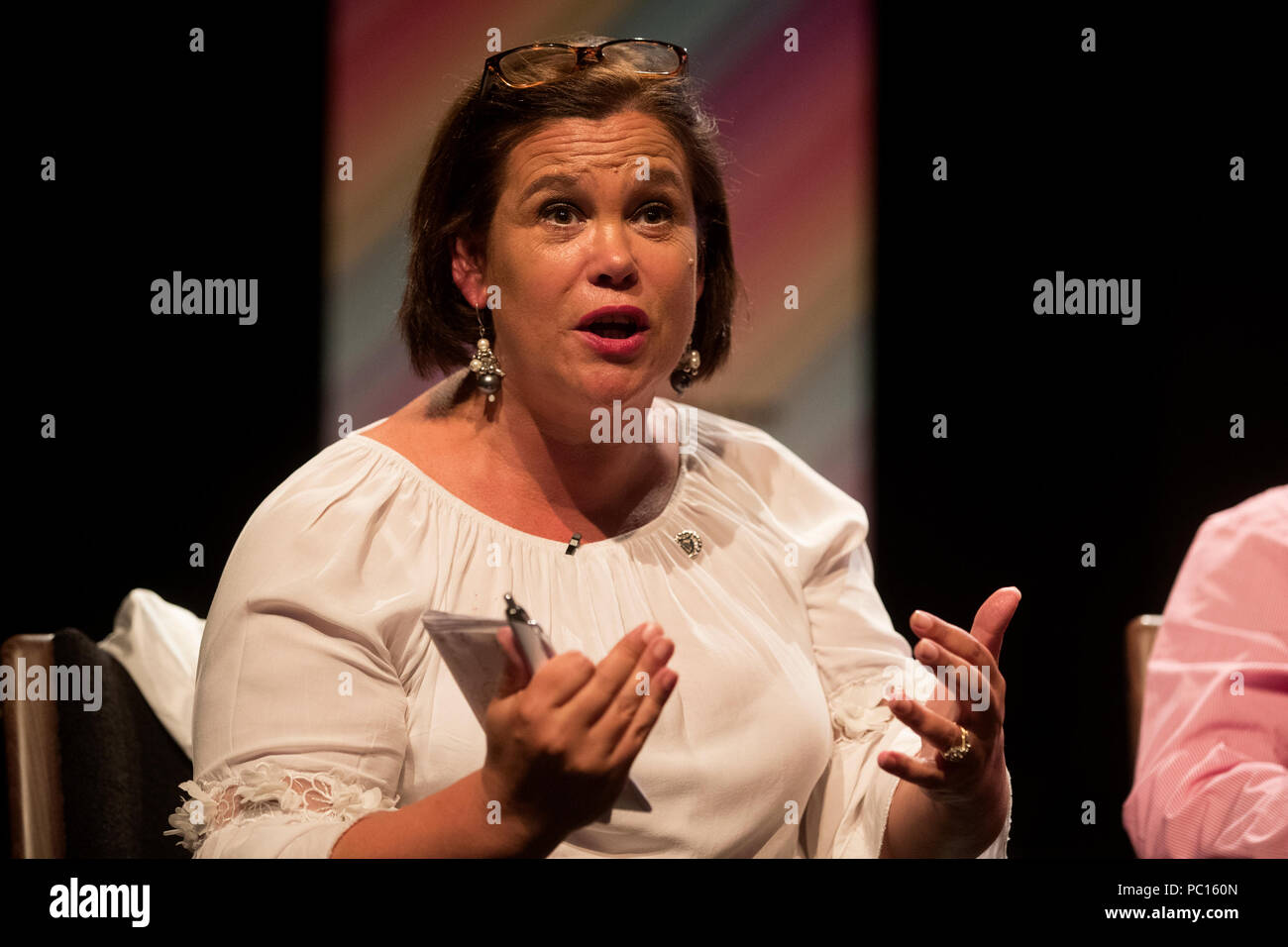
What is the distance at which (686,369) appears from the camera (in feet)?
6.21

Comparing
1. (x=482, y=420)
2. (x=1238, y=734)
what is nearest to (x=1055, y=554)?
(x=1238, y=734)

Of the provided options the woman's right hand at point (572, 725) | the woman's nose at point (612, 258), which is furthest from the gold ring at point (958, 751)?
the woman's nose at point (612, 258)

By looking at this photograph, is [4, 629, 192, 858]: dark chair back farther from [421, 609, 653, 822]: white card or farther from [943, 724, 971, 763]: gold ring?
[943, 724, 971, 763]: gold ring

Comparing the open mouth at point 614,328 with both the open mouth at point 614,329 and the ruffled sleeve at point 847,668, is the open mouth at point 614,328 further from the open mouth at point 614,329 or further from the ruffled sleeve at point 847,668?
the ruffled sleeve at point 847,668

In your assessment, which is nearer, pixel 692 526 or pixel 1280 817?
pixel 1280 817

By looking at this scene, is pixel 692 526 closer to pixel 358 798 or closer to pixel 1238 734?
pixel 358 798

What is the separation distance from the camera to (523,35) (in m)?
2.08

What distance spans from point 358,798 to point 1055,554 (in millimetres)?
1606

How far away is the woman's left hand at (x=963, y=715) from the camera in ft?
4.26

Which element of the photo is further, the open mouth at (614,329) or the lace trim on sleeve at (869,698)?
the lace trim on sleeve at (869,698)

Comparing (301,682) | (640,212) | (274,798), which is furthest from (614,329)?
(274,798)

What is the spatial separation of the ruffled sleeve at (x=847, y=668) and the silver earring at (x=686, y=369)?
20 centimetres

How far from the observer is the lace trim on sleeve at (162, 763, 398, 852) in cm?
134

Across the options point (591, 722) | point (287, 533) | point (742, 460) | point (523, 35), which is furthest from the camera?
point (523, 35)
